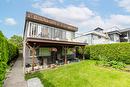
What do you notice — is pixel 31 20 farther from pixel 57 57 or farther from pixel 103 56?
pixel 103 56

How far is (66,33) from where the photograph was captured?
78.8 ft

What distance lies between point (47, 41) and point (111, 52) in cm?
990

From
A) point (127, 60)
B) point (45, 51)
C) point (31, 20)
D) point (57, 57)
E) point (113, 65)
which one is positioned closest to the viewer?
point (113, 65)

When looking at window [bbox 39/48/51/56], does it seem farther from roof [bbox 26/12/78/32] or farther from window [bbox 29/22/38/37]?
roof [bbox 26/12/78/32]

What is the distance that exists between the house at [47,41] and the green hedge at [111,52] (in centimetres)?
313

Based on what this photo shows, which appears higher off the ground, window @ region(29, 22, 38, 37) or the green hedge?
window @ region(29, 22, 38, 37)

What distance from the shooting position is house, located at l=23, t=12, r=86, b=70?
17875 mm

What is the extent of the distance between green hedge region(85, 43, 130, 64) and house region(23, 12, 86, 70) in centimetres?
313

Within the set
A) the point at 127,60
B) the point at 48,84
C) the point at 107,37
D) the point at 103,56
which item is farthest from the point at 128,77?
the point at 107,37

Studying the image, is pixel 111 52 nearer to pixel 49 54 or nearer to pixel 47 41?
pixel 49 54

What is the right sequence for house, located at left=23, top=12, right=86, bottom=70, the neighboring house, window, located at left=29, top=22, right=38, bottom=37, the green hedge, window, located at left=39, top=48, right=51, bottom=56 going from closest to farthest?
1. the green hedge
2. house, located at left=23, top=12, right=86, bottom=70
3. window, located at left=29, top=22, right=38, bottom=37
4. window, located at left=39, top=48, right=51, bottom=56
5. the neighboring house

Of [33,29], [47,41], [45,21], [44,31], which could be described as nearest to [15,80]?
[47,41]

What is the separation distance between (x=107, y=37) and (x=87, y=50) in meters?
11.3

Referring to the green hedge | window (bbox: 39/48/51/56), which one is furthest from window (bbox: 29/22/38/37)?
the green hedge
